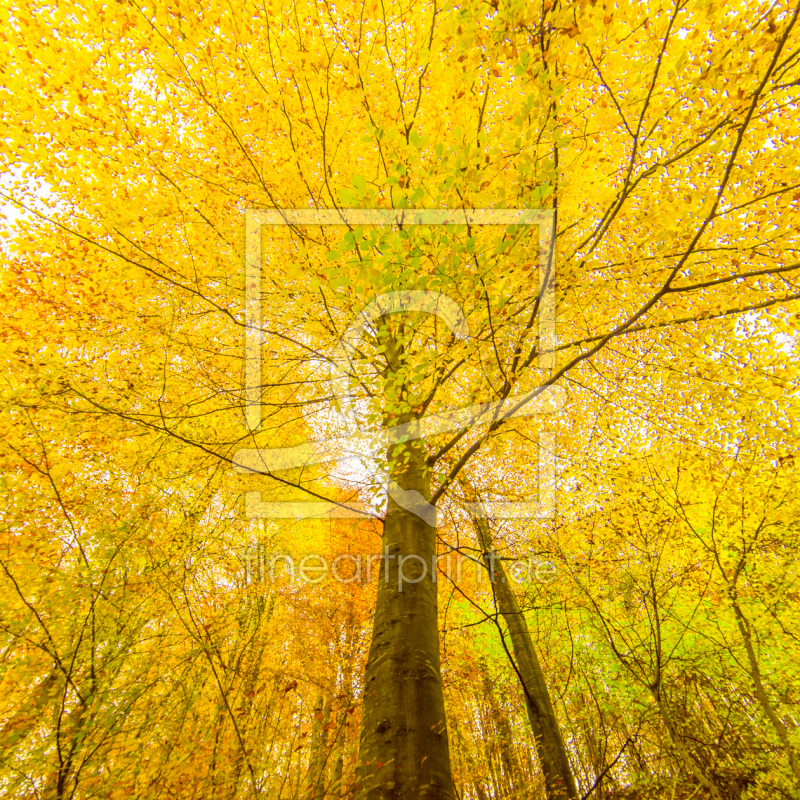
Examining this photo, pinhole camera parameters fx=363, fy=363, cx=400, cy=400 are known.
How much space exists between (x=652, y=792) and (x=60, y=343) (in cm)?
1053

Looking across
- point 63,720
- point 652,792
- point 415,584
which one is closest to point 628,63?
point 415,584

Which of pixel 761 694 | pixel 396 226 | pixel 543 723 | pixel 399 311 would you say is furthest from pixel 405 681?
pixel 761 694

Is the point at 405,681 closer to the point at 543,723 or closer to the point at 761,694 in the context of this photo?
the point at 543,723

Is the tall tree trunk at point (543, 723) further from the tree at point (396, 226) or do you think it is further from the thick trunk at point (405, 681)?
the tree at point (396, 226)

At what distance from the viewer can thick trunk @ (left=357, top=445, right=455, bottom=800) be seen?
6.18 feet

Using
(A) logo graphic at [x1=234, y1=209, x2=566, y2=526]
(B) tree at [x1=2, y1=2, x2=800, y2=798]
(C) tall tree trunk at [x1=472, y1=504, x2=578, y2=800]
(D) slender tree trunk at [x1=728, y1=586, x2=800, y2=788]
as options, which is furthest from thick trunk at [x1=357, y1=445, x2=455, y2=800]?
(D) slender tree trunk at [x1=728, y1=586, x2=800, y2=788]

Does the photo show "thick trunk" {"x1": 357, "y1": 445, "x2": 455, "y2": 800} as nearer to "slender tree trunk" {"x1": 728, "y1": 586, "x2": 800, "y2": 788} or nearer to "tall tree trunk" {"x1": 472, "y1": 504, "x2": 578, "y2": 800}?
"tall tree trunk" {"x1": 472, "y1": 504, "x2": 578, "y2": 800}

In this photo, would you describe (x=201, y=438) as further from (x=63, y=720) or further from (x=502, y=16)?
(x=502, y=16)

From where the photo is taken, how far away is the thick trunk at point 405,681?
1884mm

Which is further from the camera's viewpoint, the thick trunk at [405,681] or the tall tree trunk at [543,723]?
the tall tree trunk at [543,723]

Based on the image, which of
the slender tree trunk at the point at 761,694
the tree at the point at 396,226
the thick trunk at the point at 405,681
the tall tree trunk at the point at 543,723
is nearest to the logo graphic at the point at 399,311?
the tree at the point at 396,226

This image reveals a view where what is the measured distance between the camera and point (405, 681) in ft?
7.39

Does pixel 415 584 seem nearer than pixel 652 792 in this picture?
Yes

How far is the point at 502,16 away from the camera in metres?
1.82
